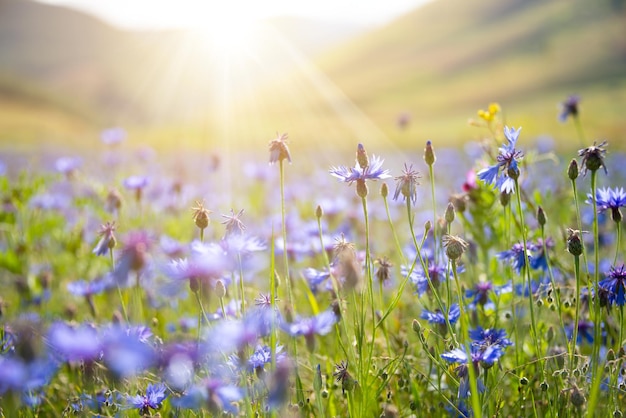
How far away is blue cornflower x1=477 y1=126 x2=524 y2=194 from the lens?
1314 millimetres

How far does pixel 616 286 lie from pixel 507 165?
0.40m

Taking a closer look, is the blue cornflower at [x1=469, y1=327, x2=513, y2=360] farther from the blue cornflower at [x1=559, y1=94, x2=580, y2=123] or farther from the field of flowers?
the blue cornflower at [x1=559, y1=94, x2=580, y2=123]

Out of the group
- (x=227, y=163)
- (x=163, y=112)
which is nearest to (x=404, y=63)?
A: (x=163, y=112)

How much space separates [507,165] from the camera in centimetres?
134

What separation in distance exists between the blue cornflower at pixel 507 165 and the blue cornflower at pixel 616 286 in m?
0.32

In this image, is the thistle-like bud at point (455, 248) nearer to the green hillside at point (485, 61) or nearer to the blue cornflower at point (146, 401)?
the blue cornflower at point (146, 401)

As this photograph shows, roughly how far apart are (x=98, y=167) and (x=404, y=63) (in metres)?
45.3

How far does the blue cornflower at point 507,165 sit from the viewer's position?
4.31 feet

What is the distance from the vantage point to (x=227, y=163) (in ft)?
28.3

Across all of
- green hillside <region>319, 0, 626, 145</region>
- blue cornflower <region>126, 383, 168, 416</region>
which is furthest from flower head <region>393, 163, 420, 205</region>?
green hillside <region>319, 0, 626, 145</region>

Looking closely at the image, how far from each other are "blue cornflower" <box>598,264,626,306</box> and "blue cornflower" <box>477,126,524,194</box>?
32 cm

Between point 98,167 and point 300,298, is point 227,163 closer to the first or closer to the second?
point 98,167

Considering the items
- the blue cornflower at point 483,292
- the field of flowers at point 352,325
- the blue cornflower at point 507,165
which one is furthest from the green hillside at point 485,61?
the blue cornflower at point 507,165

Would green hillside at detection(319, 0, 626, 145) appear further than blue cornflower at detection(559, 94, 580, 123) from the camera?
Yes
